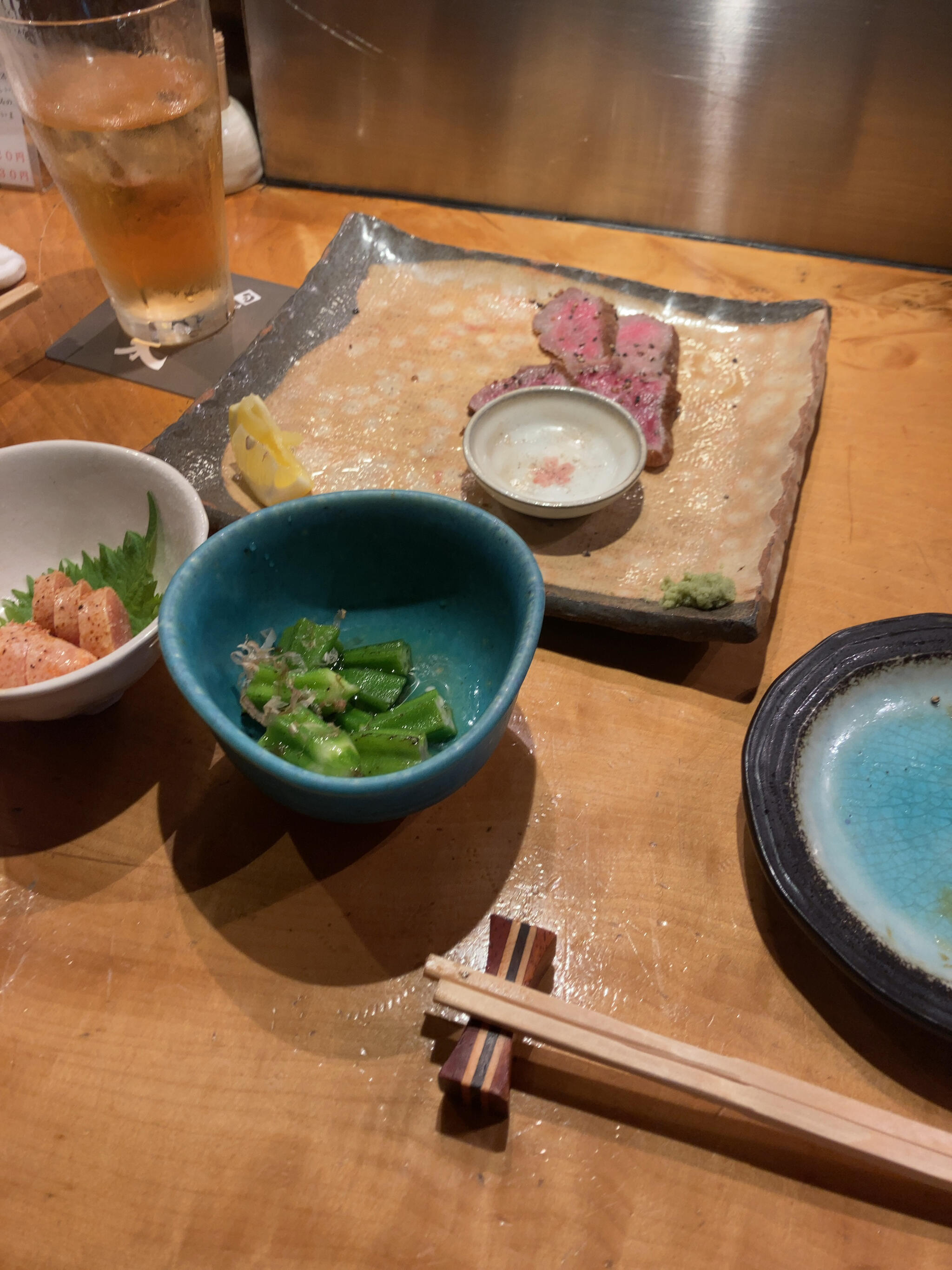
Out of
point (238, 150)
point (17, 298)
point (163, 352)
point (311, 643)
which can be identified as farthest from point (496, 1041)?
point (238, 150)

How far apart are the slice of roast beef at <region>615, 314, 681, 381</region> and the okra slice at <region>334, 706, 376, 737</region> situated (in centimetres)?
122

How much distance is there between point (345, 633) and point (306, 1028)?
2.07 ft

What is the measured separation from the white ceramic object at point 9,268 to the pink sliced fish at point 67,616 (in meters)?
1.58

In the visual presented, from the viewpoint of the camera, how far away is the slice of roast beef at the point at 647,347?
2029 mm

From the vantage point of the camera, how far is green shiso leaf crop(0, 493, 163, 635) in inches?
55.5

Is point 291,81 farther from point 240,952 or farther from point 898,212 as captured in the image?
point 240,952

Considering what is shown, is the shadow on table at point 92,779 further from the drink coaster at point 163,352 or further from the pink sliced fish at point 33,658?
the drink coaster at point 163,352

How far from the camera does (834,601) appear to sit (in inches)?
66.4

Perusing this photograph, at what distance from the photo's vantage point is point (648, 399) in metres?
1.92

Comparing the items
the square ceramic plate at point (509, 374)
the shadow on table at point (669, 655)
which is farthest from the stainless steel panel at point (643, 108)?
the shadow on table at point (669, 655)

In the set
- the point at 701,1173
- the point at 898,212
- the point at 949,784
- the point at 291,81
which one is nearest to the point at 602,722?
the point at 949,784

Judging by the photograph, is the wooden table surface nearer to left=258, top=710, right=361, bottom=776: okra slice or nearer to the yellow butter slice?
left=258, top=710, right=361, bottom=776: okra slice

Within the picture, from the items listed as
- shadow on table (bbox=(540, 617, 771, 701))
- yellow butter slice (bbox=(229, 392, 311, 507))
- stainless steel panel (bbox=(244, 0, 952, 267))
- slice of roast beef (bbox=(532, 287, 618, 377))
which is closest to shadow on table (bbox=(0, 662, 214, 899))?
yellow butter slice (bbox=(229, 392, 311, 507))

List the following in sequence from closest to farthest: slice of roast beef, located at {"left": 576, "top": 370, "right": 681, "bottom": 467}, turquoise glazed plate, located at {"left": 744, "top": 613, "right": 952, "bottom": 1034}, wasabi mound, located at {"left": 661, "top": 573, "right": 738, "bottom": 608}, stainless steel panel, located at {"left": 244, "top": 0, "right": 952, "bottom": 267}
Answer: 1. turquoise glazed plate, located at {"left": 744, "top": 613, "right": 952, "bottom": 1034}
2. wasabi mound, located at {"left": 661, "top": 573, "right": 738, "bottom": 608}
3. slice of roast beef, located at {"left": 576, "top": 370, "right": 681, "bottom": 467}
4. stainless steel panel, located at {"left": 244, "top": 0, "right": 952, "bottom": 267}
